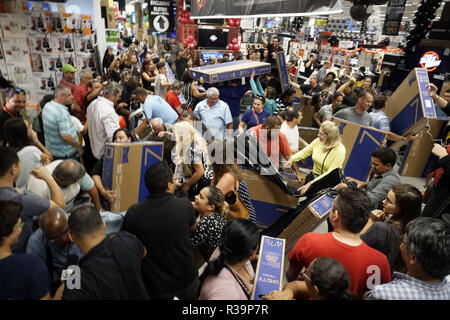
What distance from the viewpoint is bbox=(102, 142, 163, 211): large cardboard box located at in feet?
8.96

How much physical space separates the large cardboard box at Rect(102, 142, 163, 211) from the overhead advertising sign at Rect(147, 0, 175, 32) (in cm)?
496

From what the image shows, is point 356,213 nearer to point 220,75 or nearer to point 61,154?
point 61,154

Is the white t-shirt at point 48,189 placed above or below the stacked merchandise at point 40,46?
below

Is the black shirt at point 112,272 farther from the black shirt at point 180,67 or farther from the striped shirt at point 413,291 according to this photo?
the black shirt at point 180,67

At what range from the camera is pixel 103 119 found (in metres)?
3.51

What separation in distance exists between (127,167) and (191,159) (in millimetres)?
671

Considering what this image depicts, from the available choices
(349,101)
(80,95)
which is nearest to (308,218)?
(349,101)

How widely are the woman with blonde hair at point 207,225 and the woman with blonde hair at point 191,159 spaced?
722 millimetres

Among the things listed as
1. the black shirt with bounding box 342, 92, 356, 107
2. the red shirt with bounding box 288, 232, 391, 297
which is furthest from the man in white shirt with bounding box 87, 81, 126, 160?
the black shirt with bounding box 342, 92, 356, 107

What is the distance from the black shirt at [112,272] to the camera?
1.42 m

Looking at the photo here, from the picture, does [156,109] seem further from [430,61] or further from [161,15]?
[430,61]

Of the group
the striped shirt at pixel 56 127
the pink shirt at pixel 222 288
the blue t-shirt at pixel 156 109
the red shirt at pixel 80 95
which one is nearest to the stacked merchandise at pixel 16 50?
the red shirt at pixel 80 95

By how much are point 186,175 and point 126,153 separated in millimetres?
707

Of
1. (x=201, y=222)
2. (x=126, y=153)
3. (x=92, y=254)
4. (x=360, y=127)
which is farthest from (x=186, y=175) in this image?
(x=360, y=127)
